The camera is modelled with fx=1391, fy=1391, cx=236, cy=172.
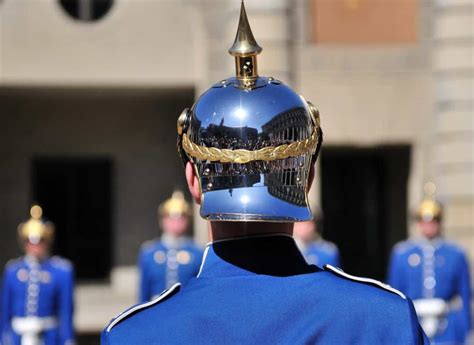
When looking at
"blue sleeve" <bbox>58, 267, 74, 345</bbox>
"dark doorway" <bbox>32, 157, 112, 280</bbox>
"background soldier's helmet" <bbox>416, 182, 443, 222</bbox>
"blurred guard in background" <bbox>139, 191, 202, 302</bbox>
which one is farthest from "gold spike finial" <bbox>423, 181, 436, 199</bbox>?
"dark doorway" <bbox>32, 157, 112, 280</bbox>

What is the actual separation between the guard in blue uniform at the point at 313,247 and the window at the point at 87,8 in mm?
3089

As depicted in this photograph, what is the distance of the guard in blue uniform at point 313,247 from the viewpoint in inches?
443

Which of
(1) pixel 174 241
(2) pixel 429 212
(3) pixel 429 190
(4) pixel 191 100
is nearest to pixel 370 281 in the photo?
(1) pixel 174 241

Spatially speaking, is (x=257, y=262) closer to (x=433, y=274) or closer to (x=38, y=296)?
(x=38, y=296)

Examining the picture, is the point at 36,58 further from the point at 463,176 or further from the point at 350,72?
the point at 463,176

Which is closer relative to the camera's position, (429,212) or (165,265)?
(165,265)

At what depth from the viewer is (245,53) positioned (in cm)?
263

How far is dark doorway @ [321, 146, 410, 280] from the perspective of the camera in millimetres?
13688

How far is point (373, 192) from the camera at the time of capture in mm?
13961

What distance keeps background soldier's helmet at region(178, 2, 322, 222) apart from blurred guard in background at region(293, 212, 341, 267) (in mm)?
8578

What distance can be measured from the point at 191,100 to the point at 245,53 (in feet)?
36.6

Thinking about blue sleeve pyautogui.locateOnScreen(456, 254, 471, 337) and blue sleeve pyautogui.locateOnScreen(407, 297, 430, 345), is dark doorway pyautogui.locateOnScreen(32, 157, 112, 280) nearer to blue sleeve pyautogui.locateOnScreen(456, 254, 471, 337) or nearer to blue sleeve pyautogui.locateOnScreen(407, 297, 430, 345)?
blue sleeve pyautogui.locateOnScreen(456, 254, 471, 337)

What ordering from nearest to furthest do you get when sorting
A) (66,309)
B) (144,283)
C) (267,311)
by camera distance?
(267,311) → (66,309) → (144,283)

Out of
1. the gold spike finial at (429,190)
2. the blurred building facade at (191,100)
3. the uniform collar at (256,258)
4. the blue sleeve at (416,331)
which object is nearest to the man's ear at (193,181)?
the uniform collar at (256,258)
